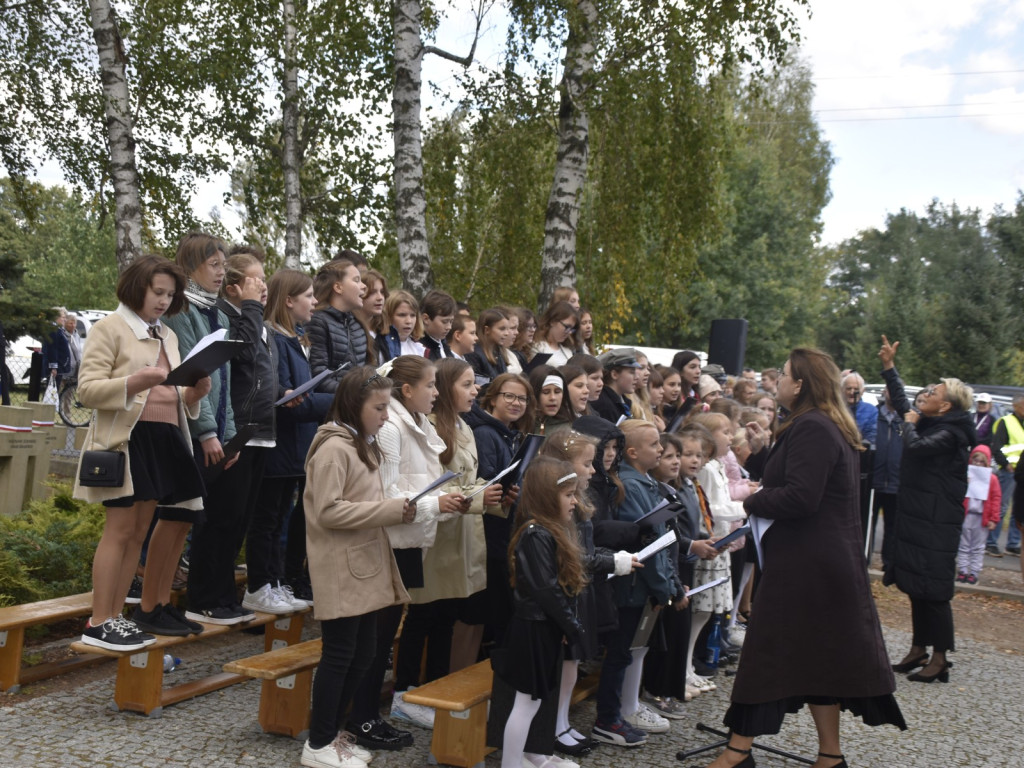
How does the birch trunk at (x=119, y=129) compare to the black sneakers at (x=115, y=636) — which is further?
the birch trunk at (x=119, y=129)

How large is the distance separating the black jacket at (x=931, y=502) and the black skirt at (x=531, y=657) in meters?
3.75

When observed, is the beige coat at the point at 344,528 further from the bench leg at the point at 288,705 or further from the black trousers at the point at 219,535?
the black trousers at the point at 219,535

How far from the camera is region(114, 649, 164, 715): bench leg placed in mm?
4783

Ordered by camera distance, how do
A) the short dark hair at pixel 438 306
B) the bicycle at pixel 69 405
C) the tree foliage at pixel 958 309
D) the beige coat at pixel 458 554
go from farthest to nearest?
the tree foliage at pixel 958 309 < the bicycle at pixel 69 405 < the short dark hair at pixel 438 306 < the beige coat at pixel 458 554

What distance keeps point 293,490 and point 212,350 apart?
197cm

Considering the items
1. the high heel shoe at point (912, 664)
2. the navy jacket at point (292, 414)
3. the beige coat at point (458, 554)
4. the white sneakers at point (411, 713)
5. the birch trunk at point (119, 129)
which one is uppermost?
the birch trunk at point (119, 129)

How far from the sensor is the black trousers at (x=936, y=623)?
23.8 feet

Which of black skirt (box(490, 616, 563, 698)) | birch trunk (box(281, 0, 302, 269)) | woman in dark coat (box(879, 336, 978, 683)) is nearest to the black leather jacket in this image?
black skirt (box(490, 616, 563, 698))

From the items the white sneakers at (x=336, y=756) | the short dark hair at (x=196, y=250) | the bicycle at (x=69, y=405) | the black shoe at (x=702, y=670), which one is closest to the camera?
the white sneakers at (x=336, y=756)

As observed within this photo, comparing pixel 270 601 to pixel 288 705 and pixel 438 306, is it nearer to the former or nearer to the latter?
pixel 288 705

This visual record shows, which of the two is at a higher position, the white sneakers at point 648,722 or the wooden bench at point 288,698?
the wooden bench at point 288,698

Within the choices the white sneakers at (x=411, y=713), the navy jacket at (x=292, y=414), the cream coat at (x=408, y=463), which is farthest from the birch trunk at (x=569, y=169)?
the white sneakers at (x=411, y=713)

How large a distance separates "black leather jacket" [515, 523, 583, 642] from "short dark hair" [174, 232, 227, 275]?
7.27 feet

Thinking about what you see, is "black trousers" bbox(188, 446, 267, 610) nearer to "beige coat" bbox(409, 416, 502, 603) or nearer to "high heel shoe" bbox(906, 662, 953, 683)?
"beige coat" bbox(409, 416, 502, 603)
